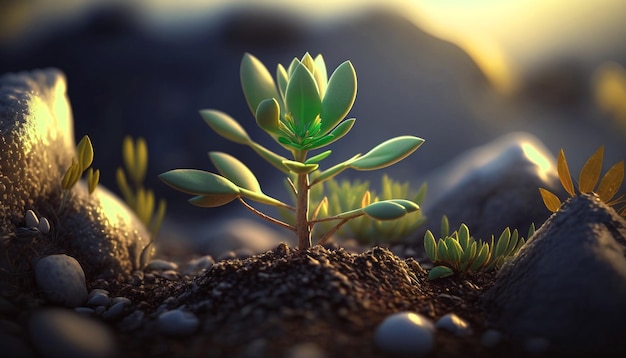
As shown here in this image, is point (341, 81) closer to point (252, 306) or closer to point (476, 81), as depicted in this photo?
point (252, 306)

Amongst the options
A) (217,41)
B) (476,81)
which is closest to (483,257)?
(476,81)

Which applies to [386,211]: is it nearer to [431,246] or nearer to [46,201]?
[431,246]

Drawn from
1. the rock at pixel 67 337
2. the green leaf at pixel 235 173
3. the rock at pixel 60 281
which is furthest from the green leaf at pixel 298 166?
the rock at pixel 60 281

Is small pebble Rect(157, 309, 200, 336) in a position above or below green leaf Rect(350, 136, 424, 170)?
below

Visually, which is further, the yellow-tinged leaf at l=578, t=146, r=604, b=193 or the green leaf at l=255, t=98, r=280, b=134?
the yellow-tinged leaf at l=578, t=146, r=604, b=193

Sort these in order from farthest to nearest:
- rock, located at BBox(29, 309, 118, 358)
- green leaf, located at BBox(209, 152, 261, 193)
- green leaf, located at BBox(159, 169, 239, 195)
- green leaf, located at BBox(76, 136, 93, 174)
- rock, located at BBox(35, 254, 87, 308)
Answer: green leaf, located at BBox(76, 136, 93, 174) → green leaf, located at BBox(209, 152, 261, 193) → rock, located at BBox(35, 254, 87, 308) → green leaf, located at BBox(159, 169, 239, 195) → rock, located at BBox(29, 309, 118, 358)

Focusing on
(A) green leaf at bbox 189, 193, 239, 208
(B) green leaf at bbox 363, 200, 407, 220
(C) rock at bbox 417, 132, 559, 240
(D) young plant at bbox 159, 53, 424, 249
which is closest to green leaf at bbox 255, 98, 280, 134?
(D) young plant at bbox 159, 53, 424, 249

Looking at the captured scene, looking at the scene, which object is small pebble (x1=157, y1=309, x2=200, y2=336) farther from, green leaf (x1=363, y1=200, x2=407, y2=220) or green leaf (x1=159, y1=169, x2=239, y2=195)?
green leaf (x1=363, y1=200, x2=407, y2=220)
